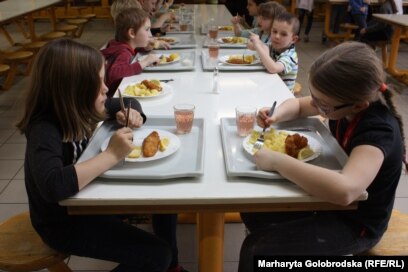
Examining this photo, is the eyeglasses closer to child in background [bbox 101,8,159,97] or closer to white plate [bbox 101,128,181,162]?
white plate [bbox 101,128,181,162]

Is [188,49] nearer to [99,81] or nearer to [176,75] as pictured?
[176,75]

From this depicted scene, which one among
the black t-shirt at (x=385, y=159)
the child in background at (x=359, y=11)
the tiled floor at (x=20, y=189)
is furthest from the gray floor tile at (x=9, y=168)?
the child in background at (x=359, y=11)

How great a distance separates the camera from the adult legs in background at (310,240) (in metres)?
1.27

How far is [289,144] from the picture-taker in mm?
1276

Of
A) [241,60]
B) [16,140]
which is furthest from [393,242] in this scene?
[16,140]

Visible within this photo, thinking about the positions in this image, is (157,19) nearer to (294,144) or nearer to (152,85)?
(152,85)

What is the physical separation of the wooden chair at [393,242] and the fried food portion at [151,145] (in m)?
0.80

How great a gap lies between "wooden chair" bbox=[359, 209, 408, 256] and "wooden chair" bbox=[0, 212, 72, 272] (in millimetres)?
1077

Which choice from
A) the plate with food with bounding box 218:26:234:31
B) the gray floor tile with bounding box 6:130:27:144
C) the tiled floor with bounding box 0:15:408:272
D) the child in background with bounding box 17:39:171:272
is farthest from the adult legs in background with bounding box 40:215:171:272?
the plate with food with bounding box 218:26:234:31

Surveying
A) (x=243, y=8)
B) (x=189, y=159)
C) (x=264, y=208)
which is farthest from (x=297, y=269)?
(x=243, y=8)

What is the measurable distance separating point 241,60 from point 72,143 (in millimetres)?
1409

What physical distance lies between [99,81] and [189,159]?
1.34 ft

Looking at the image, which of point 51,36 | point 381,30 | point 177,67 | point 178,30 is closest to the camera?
point 177,67

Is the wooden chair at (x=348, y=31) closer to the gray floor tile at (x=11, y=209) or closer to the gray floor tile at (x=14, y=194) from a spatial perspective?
the gray floor tile at (x=14, y=194)
